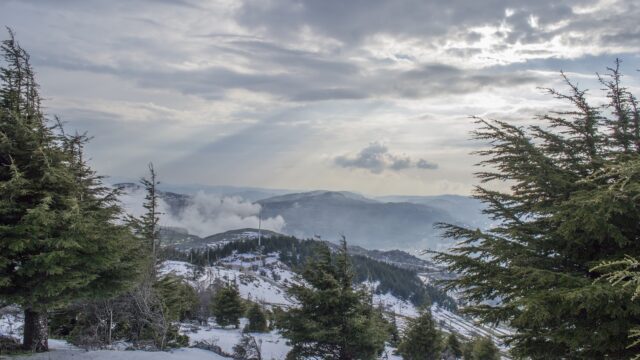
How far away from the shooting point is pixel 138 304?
23469 millimetres

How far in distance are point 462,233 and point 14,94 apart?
16.7 meters

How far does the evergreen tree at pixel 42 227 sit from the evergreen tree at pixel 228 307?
4145cm

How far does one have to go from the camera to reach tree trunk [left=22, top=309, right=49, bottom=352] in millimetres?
17031

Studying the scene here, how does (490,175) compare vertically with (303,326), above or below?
above

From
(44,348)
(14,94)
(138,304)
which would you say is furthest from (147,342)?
(14,94)

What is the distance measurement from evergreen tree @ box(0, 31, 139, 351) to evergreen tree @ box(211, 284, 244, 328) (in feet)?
136

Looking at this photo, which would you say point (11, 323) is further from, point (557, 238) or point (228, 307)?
point (228, 307)

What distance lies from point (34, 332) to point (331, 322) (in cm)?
1490

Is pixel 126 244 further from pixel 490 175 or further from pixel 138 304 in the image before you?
pixel 490 175

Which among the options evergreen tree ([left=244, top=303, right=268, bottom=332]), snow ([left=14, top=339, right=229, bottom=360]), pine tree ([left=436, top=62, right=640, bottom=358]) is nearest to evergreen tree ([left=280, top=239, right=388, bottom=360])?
snow ([left=14, top=339, right=229, bottom=360])

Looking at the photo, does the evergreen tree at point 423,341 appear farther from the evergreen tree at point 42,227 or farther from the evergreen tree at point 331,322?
the evergreen tree at point 42,227

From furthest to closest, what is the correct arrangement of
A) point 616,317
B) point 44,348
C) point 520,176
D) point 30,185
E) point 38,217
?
point 44,348 → point 30,185 → point 38,217 → point 520,176 → point 616,317

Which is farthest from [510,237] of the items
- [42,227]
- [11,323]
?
[11,323]

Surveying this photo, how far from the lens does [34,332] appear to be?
17203 mm
